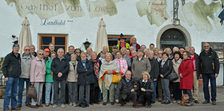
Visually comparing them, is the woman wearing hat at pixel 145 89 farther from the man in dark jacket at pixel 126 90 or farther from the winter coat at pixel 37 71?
the winter coat at pixel 37 71

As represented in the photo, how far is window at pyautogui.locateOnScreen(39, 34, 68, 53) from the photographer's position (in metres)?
10.4

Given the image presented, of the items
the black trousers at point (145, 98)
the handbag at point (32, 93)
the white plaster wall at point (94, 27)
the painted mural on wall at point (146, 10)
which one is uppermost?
the painted mural on wall at point (146, 10)

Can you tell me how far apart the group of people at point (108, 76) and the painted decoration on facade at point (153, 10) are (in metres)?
4.05

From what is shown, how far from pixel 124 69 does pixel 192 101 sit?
7.76 ft

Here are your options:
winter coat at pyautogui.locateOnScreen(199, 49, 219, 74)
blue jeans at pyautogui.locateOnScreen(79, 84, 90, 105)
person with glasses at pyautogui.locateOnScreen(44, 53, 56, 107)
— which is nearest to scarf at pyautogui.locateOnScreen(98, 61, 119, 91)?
blue jeans at pyautogui.locateOnScreen(79, 84, 90, 105)

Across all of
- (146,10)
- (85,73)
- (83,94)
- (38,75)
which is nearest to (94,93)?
(83,94)

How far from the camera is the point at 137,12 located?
11.1 metres

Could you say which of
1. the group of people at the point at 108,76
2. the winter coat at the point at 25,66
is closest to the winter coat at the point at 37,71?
the group of people at the point at 108,76

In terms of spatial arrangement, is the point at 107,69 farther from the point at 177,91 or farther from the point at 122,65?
the point at 177,91

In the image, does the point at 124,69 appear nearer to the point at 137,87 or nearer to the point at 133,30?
the point at 137,87

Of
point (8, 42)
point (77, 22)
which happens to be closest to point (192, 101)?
point (77, 22)

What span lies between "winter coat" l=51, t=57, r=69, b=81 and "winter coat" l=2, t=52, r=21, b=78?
102 cm

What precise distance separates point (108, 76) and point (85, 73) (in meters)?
0.74

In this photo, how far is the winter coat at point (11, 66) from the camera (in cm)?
582
